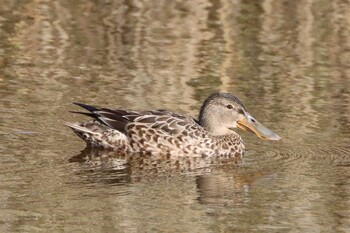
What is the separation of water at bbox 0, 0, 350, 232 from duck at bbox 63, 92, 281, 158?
19 centimetres

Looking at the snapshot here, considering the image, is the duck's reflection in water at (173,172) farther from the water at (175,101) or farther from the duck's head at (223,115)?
the duck's head at (223,115)

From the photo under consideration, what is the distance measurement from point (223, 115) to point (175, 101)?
1.07 metres

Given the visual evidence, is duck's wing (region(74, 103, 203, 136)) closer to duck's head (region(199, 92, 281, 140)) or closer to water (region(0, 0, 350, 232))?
duck's head (region(199, 92, 281, 140))

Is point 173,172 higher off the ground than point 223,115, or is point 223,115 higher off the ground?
point 223,115

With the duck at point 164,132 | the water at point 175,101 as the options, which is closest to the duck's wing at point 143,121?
the duck at point 164,132

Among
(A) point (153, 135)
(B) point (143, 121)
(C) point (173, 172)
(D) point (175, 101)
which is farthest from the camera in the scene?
(D) point (175, 101)

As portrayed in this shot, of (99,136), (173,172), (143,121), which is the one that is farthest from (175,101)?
(173,172)

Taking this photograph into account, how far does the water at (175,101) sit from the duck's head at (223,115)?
26 cm

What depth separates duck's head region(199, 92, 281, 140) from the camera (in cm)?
1167

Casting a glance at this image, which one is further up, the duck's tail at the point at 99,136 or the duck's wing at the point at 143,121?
the duck's wing at the point at 143,121

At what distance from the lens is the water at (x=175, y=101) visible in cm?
905

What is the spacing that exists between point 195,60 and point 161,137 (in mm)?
3244

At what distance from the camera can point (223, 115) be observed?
1172 centimetres

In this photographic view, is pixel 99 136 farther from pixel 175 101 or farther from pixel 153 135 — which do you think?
pixel 175 101
